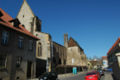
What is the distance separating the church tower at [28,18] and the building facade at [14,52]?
12.3 metres

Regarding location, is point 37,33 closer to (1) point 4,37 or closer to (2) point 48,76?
(1) point 4,37

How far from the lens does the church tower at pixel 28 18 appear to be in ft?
119

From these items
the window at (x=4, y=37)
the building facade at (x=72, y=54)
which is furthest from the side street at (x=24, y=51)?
the building facade at (x=72, y=54)

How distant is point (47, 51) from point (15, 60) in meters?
14.6

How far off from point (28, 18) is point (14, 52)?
63.3 ft

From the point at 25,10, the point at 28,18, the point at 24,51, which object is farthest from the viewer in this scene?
the point at 25,10

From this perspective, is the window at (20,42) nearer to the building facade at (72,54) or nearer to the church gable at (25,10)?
the church gable at (25,10)

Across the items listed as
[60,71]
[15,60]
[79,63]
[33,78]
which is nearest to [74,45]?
[79,63]

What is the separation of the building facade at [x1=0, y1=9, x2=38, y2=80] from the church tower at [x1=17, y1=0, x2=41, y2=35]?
40.4 ft

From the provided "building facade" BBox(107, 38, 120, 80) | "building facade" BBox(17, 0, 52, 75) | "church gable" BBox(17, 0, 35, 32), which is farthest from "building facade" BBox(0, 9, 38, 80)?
"building facade" BBox(107, 38, 120, 80)

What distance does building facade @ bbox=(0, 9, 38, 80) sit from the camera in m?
18.5

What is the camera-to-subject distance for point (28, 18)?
37.5 meters

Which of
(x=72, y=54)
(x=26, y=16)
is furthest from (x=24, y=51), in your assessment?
(x=72, y=54)

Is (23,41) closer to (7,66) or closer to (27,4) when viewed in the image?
(7,66)
